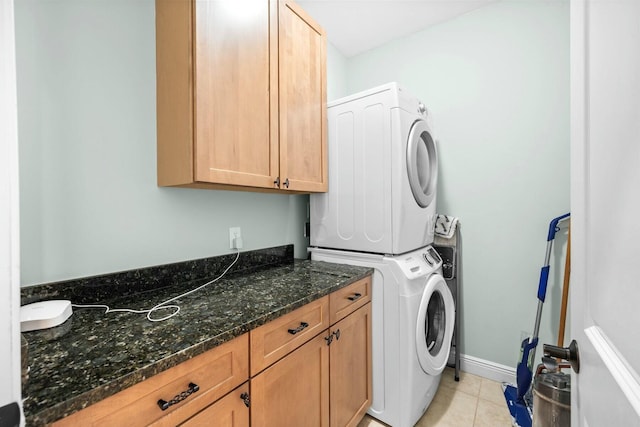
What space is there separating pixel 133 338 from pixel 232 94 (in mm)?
1031

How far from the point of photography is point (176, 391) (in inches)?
29.1

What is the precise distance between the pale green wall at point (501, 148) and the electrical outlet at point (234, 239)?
1.61m

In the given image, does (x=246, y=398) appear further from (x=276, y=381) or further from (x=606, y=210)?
(x=606, y=210)

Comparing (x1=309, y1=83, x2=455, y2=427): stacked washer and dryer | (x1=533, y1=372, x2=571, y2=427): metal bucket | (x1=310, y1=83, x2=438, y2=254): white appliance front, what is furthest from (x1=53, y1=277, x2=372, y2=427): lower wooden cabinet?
(x1=533, y1=372, x2=571, y2=427): metal bucket

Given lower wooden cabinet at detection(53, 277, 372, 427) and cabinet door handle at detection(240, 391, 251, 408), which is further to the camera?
cabinet door handle at detection(240, 391, 251, 408)

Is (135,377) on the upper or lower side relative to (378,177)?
lower

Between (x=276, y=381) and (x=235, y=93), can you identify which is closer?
(x=276, y=381)

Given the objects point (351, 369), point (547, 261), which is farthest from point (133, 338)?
point (547, 261)

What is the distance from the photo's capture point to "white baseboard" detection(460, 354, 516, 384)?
80.5 inches

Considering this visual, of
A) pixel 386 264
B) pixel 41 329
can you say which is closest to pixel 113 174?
pixel 41 329

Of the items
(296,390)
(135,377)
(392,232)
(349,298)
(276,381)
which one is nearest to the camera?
(135,377)

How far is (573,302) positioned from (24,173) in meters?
1.66

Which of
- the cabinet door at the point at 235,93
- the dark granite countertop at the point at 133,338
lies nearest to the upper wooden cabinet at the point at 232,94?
the cabinet door at the point at 235,93

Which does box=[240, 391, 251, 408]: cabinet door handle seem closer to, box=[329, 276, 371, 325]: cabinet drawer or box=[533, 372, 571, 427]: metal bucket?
box=[329, 276, 371, 325]: cabinet drawer
